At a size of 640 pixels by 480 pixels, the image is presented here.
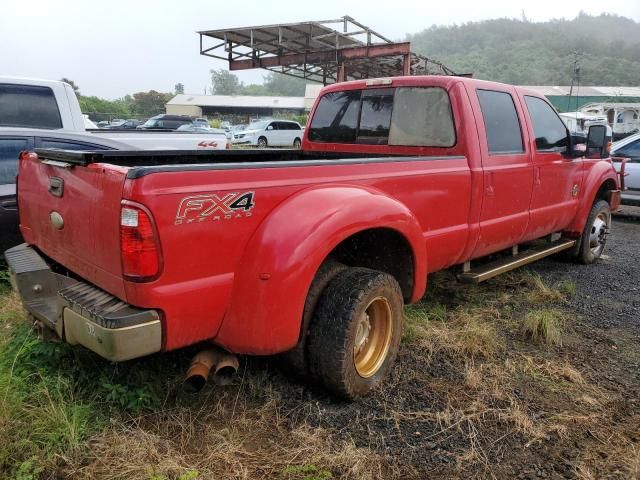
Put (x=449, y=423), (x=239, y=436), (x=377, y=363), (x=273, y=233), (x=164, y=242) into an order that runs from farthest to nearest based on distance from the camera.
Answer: (x=377, y=363) < (x=449, y=423) < (x=239, y=436) < (x=273, y=233) < (x=164, y=242)

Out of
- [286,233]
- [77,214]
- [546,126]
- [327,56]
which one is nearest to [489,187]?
[546,126]

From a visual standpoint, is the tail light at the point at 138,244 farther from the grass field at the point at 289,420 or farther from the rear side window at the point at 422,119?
the rear side window at the point at 422,119

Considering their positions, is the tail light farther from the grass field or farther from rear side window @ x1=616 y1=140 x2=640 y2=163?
rear side window @ x1=616 y1=140 x2=640 y2=163

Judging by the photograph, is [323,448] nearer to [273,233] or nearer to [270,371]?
[270,371]

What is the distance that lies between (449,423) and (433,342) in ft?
3.17

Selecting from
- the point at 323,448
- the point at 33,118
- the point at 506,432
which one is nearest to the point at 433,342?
the point at 506,432

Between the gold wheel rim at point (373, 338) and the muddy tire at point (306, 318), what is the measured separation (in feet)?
1.04

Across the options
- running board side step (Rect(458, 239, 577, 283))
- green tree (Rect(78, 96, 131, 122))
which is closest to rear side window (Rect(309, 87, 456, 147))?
running board side step (Rect(458, 239, 577, 283))

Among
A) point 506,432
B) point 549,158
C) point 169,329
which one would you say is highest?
point 549,158

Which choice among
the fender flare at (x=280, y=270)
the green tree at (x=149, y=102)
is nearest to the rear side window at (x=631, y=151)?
the fender flare at (x=280, y=270)

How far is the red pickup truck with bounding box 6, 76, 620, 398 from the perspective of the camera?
218 cm

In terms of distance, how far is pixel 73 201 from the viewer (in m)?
2.54

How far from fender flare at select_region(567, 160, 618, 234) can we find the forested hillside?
80.2 meters

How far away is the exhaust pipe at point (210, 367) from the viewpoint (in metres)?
2.47
